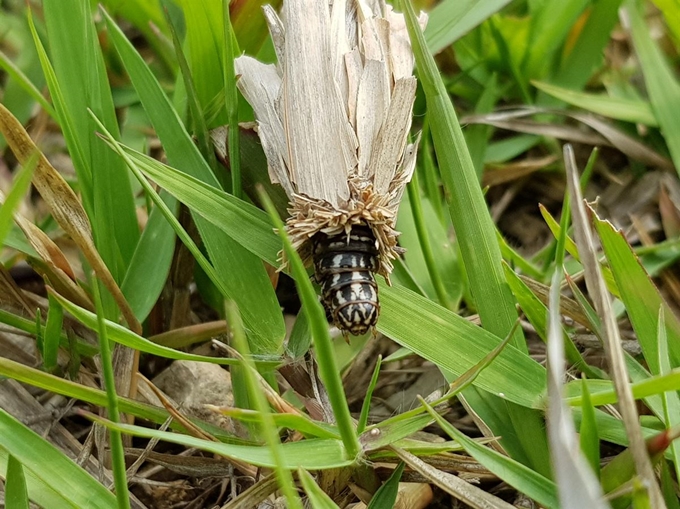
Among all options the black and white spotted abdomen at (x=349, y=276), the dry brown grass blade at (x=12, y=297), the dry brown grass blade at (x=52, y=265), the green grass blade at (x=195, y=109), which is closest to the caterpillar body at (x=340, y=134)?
the black and white spotted abdomen at (x=349, y=276)

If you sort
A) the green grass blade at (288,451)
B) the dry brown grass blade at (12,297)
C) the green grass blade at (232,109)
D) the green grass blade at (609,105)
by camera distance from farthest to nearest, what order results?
the green grass blade at (609,105), the dry brown grass blade at (12,297), the green grass blade at (232,109), the green grass blade at (288,451)

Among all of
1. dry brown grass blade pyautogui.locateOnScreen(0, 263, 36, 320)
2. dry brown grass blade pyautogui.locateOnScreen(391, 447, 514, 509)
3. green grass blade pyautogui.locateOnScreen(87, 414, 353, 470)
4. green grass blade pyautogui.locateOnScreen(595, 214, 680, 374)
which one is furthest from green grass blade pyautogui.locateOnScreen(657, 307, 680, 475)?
dry brown grass blade pyautogui.locateOnScreen(0, 263, 36, 320)

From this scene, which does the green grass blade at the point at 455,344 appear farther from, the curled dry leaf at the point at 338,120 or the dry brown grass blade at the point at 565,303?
the dry brown grass blade at the point at 565,303

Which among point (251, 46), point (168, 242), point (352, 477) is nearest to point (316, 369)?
point (352, 477)

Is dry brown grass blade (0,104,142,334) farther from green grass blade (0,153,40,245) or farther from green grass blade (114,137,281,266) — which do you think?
green grass blade (0,153,40,245)

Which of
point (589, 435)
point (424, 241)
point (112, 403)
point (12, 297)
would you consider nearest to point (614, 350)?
point (589, 435)

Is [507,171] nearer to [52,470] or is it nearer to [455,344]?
[455,344]

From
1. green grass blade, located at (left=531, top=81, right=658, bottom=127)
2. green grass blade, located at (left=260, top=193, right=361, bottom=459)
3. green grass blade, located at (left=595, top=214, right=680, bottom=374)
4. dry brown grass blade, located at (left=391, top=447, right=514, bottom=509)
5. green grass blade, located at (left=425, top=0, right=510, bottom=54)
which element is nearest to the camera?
green grass blade, located at (left=260, top=193, right=361, bottom=459)
